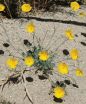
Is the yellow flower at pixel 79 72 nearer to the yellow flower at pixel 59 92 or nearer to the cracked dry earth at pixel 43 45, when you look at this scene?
the cracked dry earth at pixel 43 45

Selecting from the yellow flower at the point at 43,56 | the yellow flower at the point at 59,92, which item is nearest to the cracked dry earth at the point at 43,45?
the yellow flower at the point at 59,92

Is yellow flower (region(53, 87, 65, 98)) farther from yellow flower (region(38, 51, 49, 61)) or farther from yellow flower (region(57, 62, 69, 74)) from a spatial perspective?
yellow flower (region(38, 51, 49, 61))

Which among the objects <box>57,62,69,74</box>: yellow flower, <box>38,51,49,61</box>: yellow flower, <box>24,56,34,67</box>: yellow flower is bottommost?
<box>57,62,69,74</box>: yellow flower

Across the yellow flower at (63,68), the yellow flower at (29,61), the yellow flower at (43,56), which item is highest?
the yellow flower at (43,56)

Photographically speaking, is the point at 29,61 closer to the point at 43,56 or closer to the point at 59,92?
the point at 43,56

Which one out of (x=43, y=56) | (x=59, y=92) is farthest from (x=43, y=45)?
(x=59, y=92)

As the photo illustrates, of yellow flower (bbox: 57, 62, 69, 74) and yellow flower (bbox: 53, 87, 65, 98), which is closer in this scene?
yellow flower (bbox: 53, 87, 65, 98)

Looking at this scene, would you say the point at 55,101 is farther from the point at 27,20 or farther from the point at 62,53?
the point at 27,20

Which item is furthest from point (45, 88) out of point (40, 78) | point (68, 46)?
point (68, 46)

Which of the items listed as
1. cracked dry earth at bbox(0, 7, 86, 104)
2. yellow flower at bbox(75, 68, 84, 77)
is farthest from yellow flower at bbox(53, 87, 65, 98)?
yellow flower at bbox(75, 68, 84, 77)
